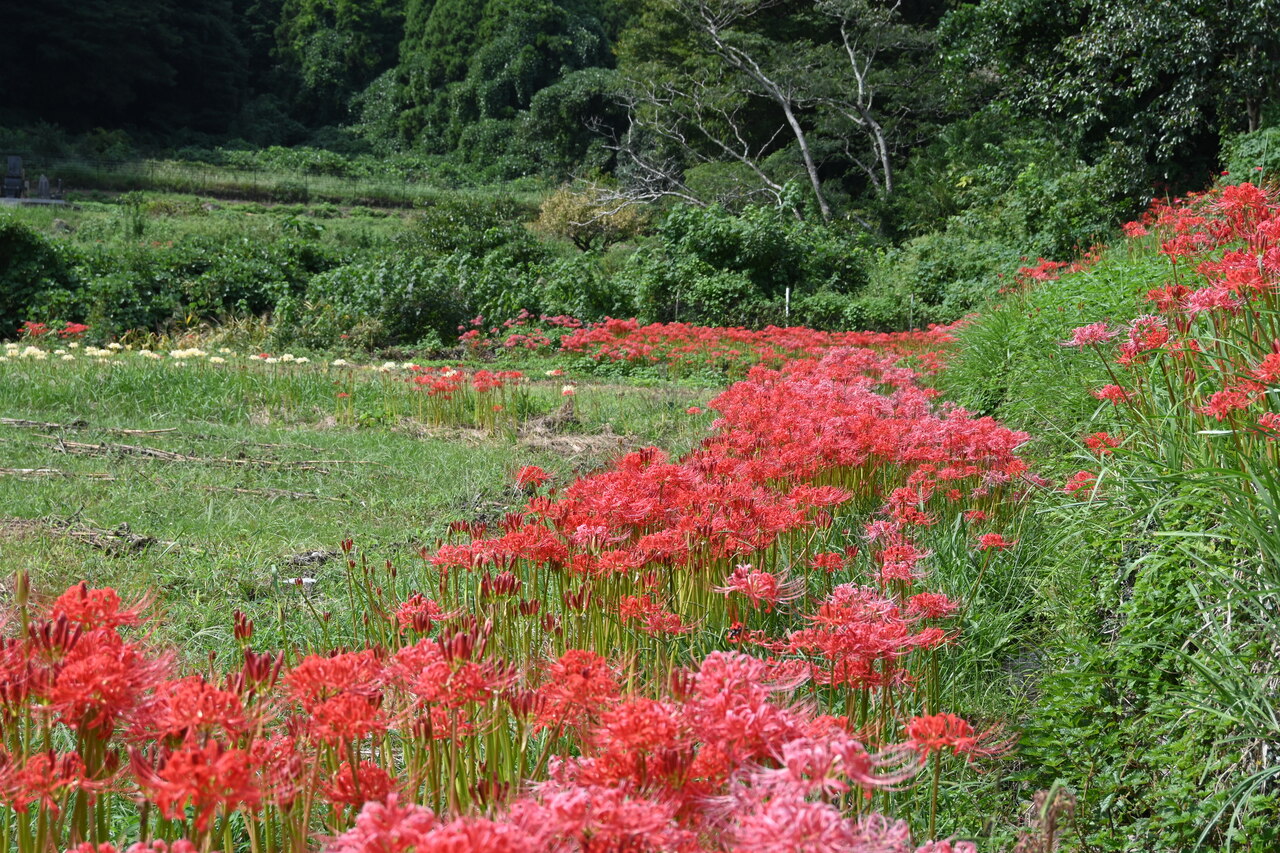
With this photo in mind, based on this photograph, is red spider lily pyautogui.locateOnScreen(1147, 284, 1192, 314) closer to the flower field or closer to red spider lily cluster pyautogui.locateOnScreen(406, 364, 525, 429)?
the flower field

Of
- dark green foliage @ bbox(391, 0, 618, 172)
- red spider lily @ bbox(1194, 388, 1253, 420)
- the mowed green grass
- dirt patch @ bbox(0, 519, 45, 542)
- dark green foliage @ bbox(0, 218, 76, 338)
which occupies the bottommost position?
the mowed green grass

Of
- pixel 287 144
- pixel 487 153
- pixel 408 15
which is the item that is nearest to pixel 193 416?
pixel 487 153

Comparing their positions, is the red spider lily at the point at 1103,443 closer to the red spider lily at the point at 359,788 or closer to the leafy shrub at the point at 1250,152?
the red spider lily at the point at 359,788

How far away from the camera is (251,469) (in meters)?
5.97

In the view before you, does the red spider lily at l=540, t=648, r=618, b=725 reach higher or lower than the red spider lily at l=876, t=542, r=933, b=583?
higher

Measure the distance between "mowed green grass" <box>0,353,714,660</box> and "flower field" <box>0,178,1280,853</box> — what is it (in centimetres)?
17

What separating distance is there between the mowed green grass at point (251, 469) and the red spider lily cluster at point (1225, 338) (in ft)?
7.12

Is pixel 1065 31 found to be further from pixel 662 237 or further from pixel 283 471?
pixel 283 471

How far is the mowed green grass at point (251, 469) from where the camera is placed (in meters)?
3.78

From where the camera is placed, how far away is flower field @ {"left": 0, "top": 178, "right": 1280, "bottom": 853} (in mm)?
1029

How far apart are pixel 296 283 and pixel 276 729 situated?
16.6 metres

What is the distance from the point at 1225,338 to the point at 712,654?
8.44ft

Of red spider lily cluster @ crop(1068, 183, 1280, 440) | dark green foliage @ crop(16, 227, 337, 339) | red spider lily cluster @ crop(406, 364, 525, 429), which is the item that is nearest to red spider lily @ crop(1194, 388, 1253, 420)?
red spider lily cluster @ crop(1068, 183, 1280, 440)

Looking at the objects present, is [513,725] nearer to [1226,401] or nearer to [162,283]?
[1226,401]
